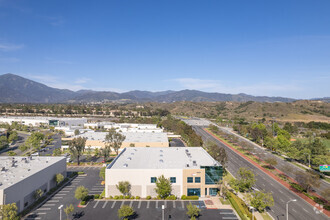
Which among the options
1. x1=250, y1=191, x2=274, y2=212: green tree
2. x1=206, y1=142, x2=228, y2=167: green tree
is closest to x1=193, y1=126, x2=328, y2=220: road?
x1=250, y1=191, x2=274, y2=212: green tree

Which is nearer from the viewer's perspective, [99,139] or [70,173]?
[70,173]

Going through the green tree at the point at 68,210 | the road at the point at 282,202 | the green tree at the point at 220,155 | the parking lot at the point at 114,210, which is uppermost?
the green tree at the point at 220,155

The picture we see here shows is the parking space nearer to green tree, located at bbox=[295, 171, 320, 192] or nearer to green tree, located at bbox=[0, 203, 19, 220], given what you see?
Result: green tree, located at bbox=[0, 203, 19, 220]

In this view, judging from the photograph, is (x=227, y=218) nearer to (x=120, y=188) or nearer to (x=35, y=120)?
(x=120, y=188)

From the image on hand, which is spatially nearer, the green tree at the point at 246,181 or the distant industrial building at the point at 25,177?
the distant industrial building at the point at 25,177

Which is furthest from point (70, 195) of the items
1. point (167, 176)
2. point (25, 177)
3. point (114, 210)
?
point (167, 176)

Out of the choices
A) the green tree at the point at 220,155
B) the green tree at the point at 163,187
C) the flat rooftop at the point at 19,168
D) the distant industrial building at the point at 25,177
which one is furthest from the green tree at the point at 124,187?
the green tree at the point at 220,155

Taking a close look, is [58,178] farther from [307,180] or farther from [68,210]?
[307,180]

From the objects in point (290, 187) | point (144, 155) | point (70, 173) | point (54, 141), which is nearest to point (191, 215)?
point (144, 155)

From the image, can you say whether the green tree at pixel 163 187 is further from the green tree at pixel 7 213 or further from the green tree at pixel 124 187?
the green tree at pixel 7 213
